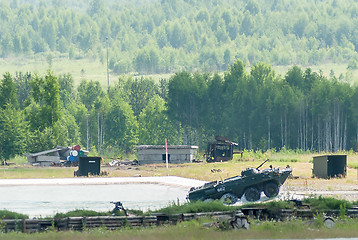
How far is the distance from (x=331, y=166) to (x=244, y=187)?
16.8m

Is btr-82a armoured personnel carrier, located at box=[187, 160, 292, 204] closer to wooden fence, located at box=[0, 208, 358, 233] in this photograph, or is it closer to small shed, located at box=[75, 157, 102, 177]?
wooden fence, located at box=[0, 208, 358, 233]

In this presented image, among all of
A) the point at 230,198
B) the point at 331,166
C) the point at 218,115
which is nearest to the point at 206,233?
the point at 230,198

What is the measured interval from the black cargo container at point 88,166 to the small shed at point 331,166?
17767 mm

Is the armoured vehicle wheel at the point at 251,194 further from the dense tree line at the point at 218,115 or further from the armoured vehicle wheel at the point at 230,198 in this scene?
the dense tree line at the point at 218,115

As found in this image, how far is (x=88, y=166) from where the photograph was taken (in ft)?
184

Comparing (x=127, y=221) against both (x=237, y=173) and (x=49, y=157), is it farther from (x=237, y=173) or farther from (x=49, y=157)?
(x=49, y=157)

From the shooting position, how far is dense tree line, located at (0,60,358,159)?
308 feet

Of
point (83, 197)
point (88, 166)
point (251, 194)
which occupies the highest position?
point (251, 194)

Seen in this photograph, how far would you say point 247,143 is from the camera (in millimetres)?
120438

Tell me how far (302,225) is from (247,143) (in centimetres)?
9905

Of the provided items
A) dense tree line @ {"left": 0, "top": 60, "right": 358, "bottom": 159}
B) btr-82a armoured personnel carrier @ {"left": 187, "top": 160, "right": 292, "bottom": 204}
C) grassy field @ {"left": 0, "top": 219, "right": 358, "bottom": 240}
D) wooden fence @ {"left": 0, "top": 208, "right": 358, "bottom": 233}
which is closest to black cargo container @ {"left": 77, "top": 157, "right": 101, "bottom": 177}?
btr-82a armoured personnel carrier @ {"left": 187, "top": 160, "right": 292, "bottom": 204}

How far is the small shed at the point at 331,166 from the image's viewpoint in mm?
45938

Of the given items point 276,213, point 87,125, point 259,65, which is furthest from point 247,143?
point 276,213

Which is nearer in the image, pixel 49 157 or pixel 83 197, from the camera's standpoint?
pixel 83 197
